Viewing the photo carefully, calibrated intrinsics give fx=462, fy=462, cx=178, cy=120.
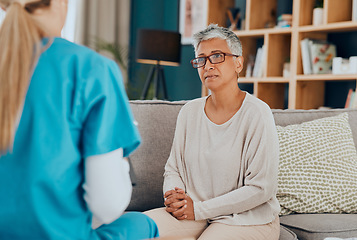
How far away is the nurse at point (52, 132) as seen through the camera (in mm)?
808

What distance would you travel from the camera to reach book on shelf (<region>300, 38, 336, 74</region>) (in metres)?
3.56

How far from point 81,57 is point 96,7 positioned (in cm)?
432

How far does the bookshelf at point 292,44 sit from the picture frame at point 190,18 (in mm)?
707

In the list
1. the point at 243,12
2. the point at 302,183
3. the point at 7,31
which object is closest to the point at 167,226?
the point at 302,183

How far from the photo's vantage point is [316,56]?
356 centimetres

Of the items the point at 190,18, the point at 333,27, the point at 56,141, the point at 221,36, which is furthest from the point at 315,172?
the point at 190,18

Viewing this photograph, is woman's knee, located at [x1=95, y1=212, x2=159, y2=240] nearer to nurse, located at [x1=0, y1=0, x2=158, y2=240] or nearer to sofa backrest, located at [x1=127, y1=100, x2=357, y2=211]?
nurse, located at [x1=0, y1=0, x2=158, y2=240]

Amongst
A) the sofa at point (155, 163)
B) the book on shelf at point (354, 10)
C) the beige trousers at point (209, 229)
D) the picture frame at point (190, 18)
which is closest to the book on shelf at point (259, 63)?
the book on shelf at point (354, 10)

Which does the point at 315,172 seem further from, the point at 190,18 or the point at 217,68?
the point at 190,18

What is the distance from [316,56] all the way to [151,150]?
80.4 inches

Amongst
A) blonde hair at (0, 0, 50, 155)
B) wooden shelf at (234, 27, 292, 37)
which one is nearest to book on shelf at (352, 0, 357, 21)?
wooden shelf at (234, 27, 292, 37)

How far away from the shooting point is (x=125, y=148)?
37.0 inches

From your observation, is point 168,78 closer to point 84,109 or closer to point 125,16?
point 125,16

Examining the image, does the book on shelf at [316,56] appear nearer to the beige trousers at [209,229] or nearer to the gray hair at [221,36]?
the gray hair at [221,36]
